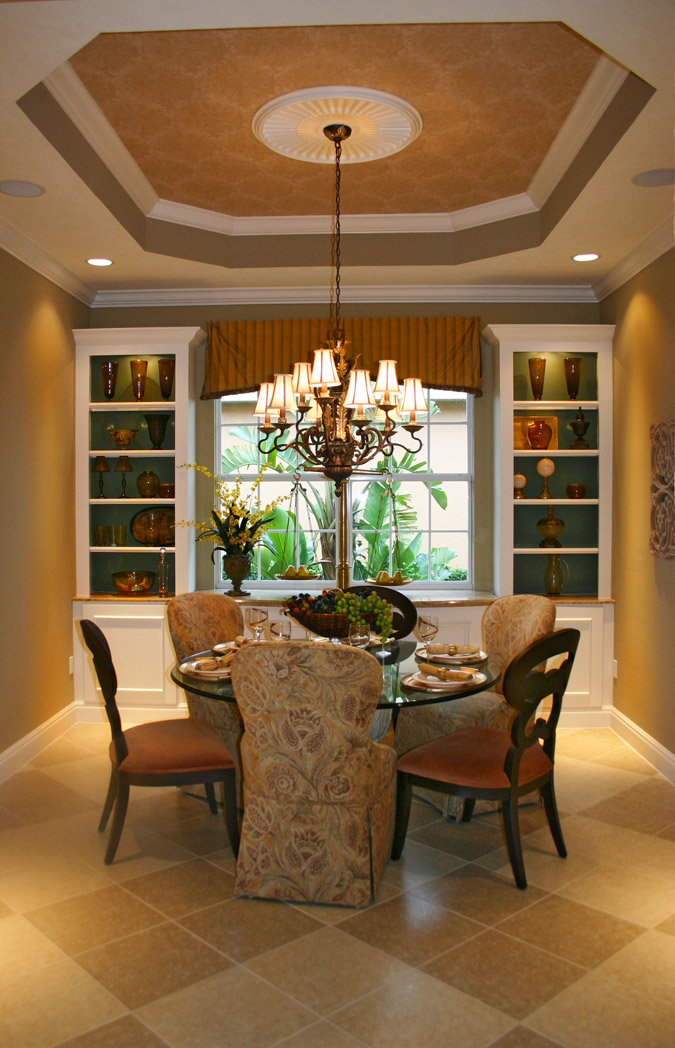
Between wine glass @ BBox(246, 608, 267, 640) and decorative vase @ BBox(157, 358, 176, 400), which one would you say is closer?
wine glass @ BBox(246, 608, 267, 640)

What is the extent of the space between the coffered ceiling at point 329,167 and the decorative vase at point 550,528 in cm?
147

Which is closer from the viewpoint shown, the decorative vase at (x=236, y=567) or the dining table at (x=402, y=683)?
the dining table at (x=402, y=683)

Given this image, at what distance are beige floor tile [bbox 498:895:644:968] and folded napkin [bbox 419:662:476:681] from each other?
2.77 ft

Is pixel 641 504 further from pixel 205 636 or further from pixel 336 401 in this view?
pixel 205 636

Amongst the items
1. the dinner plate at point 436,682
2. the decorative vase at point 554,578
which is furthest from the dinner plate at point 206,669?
the decorative vase at point 554,578

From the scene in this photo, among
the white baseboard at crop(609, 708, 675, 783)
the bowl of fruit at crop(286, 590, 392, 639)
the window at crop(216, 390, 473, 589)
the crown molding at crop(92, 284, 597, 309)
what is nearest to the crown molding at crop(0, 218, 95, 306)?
the crown molding at crop(92, 284, 597, 309)

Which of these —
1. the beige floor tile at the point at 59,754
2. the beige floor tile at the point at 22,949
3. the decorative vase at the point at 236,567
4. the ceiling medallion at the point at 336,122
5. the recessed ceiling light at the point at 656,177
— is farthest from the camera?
the decorative vase at the point at 236,567

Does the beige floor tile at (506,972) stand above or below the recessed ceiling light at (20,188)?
below

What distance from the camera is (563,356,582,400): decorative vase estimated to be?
17.5 feet

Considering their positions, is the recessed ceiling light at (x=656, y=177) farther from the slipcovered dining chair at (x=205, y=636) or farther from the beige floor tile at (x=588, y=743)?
the beige floor tile at (x=588, y=743)

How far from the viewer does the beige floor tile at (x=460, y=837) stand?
Result: 3.46 m

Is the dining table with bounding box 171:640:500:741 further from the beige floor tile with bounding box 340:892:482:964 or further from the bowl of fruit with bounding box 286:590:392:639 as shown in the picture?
the beige floor tile with bounding box 340:892:482:964

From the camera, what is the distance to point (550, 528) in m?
5.41

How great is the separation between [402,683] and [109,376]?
10.5 ft
